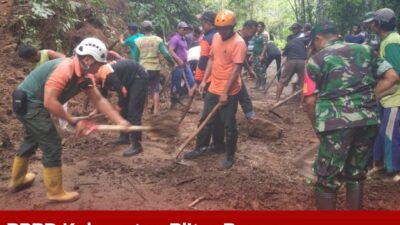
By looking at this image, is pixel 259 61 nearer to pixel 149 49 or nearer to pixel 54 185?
pixel 149 49

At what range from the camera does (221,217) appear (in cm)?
389

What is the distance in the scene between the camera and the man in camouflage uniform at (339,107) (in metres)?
3.63

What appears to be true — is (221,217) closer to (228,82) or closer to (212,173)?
(212,173)

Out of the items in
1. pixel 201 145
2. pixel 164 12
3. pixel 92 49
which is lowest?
pixel 201 145

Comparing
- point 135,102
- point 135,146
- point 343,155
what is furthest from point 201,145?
point 343,155

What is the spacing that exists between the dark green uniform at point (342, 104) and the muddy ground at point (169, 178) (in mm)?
989

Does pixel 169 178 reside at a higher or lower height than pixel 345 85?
lower

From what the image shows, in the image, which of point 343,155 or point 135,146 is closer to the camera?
point 343,155

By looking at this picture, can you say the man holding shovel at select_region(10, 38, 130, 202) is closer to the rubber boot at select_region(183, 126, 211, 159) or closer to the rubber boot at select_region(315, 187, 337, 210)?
the rubber boot at select_region(183, 126, 211, 159)

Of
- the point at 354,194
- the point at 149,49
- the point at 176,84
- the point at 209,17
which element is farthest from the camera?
the point at 176,84

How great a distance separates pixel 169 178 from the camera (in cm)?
542

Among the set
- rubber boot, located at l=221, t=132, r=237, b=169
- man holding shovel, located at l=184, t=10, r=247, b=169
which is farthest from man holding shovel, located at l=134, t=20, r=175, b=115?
rubber boot, located at l=221, t=132, r=237, b=169

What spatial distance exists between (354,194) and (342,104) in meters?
A: 0.93

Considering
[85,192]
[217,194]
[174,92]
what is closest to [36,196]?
[85,192]
